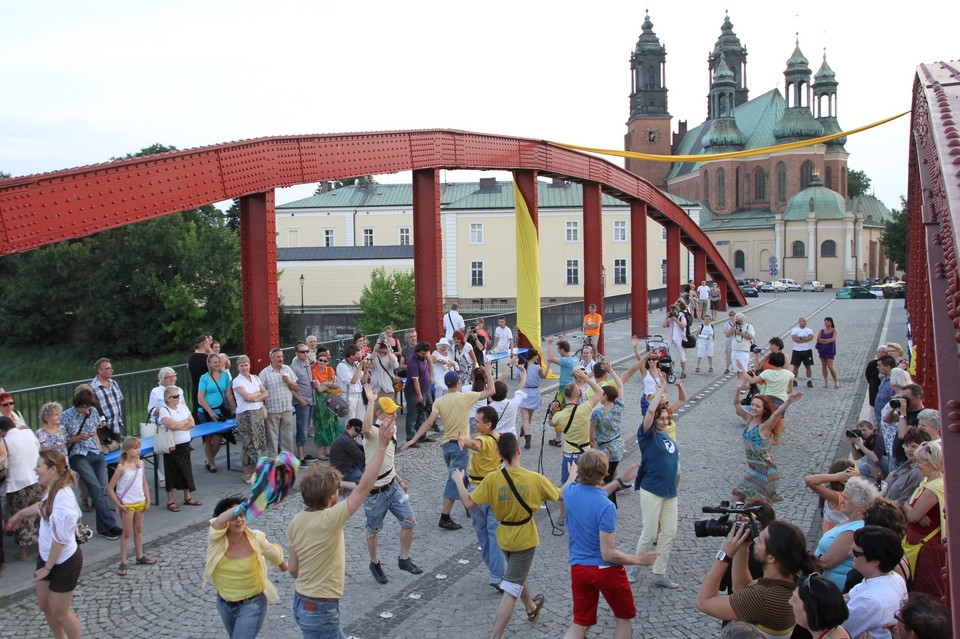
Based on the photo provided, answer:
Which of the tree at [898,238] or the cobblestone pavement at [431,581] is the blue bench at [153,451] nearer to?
the cobblestone pavement at [431,581]

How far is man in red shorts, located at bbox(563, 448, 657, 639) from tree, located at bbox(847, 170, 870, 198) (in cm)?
12005

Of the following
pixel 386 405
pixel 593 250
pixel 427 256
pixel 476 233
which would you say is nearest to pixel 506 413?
pixel 386 405

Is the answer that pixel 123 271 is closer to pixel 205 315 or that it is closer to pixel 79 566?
pixel 205 315

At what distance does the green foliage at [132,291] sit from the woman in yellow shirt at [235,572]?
48.9m

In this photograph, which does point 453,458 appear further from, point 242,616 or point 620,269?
point 620,269

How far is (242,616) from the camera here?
15.6ft

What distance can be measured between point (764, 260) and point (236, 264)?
57154 mm

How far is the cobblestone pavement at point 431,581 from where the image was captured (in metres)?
5.91

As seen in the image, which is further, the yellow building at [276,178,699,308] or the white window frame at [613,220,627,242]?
the white window frame at [613,220,627,242]

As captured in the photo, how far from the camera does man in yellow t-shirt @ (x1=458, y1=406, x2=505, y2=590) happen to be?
6512 millimetres

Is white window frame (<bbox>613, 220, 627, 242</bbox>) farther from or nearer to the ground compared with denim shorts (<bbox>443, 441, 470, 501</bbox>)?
farther from the ground

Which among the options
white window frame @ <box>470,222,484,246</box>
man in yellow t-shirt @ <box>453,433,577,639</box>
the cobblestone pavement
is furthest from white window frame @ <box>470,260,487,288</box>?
man in yellow t-shirt @ <box>453,433,577,639</box>

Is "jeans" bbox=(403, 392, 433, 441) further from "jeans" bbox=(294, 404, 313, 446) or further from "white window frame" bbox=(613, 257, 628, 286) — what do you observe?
"white window frame" bbox=(613, 257, 628, 286)

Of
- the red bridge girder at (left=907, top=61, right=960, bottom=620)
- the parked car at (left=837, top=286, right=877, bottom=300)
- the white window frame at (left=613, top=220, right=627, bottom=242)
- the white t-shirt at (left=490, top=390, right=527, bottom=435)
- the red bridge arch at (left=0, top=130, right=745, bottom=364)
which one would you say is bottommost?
the white t-shirt at (left=490, top=390, right=527, bottom=435)
